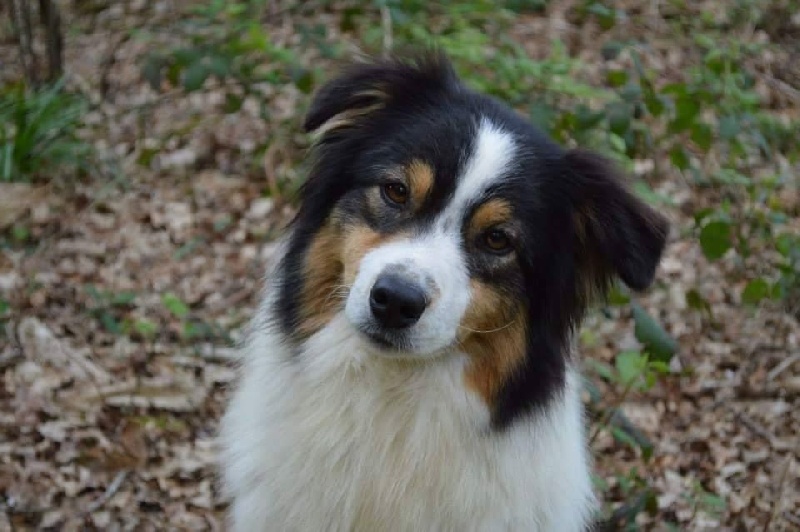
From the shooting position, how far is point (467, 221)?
3.03 meters

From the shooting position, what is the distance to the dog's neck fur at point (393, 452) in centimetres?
316

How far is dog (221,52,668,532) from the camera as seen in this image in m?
3.05

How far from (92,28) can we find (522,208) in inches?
264

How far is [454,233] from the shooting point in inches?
119

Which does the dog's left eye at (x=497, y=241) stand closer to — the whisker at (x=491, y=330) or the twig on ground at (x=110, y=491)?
the whisker at (x=491, y=330)

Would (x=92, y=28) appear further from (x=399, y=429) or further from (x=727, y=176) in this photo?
(x=399, y=429)

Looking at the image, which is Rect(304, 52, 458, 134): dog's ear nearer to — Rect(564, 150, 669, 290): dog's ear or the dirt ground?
Rect(564, 150, 669, 290): dog's ear

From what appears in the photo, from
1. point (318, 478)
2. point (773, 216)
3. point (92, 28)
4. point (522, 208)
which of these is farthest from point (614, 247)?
point (92, 28)

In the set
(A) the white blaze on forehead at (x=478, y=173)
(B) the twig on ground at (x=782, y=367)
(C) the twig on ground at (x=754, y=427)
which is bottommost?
(C) the twig on ground at (x=754, y=427)

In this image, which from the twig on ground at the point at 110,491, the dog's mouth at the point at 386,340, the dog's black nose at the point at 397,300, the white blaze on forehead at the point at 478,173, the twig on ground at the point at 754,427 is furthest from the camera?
the twig on ground at the point at 754,427

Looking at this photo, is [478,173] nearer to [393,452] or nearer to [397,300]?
[397,300]

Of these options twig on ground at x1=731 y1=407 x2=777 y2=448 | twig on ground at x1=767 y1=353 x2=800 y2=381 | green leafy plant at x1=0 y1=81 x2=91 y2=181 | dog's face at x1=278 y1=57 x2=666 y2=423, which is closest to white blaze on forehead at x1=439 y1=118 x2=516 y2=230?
dog's face at x1=278 y1=57 x2=666 y2=423

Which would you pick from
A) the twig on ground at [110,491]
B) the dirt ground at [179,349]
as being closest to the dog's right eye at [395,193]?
the dirt ground at [179,349]

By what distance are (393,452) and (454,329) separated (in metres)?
0.55
